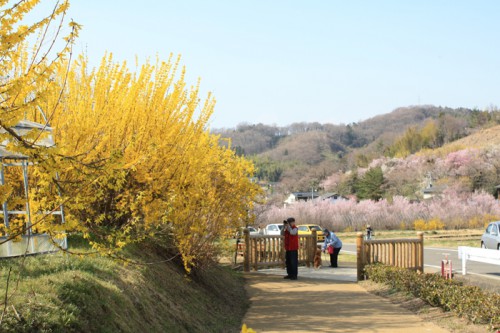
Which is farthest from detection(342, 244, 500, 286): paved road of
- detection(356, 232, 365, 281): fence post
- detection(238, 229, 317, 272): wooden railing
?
detection(238, 229, 317, 272): wooden railing

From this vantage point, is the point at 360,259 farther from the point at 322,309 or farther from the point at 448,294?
the point at 448,294

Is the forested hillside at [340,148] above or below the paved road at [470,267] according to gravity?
above

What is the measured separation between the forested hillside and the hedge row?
18.9m

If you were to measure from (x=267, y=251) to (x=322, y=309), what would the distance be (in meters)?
7.52

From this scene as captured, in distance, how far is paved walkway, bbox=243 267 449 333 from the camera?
32.4ft

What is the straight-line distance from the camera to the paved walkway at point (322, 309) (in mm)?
9891

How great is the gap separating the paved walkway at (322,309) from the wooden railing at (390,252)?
0.67 metres

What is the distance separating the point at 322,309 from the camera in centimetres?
1159

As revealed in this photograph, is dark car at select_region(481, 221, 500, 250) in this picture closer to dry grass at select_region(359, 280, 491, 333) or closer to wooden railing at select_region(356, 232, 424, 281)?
wooden railing at select_region(356, 232, 424, 281)

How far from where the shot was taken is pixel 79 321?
608 centimetres

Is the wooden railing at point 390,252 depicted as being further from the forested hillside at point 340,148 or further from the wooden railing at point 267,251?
the forested hillside at point 340,148

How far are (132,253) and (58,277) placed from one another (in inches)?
127

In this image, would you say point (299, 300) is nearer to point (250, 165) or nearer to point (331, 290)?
point (331, 290)

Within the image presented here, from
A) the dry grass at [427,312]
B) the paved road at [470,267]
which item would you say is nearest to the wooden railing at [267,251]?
the paved road at [470,267]
